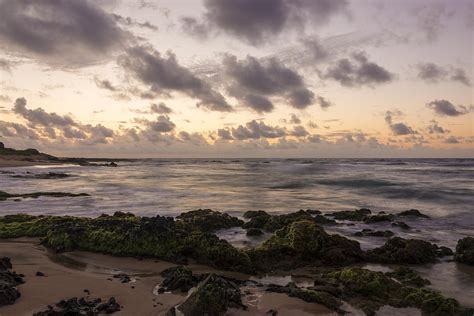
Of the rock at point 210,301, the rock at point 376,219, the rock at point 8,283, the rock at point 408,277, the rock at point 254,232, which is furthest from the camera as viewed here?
the rock at point 376,219

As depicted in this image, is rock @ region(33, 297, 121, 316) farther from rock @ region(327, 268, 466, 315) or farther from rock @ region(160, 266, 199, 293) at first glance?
rock @ region(327, 268, 466, 315)

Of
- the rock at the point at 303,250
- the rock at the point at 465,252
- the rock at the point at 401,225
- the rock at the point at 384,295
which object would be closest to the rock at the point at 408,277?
the rock at the point at 384,295

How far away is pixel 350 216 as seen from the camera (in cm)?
1947

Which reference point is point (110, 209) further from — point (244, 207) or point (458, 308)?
point (458, 308)

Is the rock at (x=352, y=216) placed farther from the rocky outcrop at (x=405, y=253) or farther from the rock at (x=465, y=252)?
the rock at (x=465, y=252)

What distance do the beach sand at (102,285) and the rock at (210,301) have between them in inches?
9.0

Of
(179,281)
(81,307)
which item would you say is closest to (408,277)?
(179,281)

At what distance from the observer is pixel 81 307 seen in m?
7.15

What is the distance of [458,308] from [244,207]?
17.2 meters

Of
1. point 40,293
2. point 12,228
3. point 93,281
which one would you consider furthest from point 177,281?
point 12,228

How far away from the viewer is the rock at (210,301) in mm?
7000

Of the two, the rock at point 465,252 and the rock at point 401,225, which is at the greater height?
the rock at point 465,252

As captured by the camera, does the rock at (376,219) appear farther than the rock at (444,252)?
Yes

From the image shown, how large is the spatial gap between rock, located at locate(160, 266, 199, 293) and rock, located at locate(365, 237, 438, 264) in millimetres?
5702
